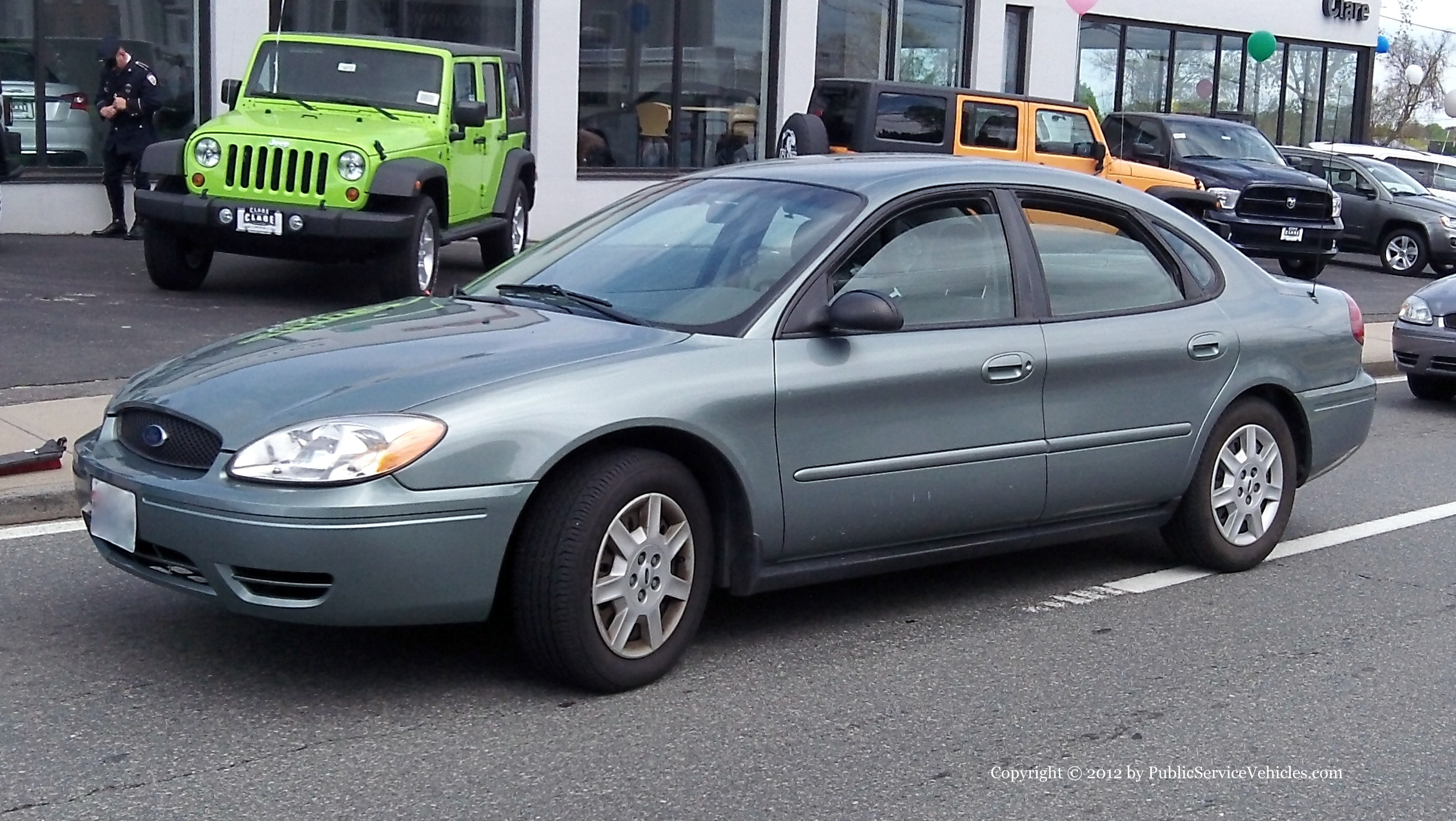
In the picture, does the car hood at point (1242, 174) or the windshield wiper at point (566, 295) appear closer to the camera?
the windshield wiper at point (566, 295)

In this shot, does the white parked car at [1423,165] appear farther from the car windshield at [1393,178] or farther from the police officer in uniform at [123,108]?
the police officer in uniform at [123,108]

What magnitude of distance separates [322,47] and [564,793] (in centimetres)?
1029

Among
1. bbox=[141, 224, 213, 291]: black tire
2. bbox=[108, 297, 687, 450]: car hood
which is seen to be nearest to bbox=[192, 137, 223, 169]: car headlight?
bbox=[141, 224, 213, 291]: black tire

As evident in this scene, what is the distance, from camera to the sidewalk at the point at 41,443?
687cm

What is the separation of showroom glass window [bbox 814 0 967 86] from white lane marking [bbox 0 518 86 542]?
56.6ft

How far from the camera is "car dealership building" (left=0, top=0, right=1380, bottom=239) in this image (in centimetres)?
1650

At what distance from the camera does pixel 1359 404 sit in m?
7.15

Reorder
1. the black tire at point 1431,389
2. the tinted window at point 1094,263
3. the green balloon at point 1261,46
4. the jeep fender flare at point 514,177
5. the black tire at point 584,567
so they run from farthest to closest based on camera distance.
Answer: the green balloon at point 1261,46 < the jeep fender flare at point 514,177 < the black tire at point 1431,389 < the tinted window at point 1094,263 < the black tire at point 584,567

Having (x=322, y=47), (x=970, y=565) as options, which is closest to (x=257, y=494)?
(x=970, y=565)

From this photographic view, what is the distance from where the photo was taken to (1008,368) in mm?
5773

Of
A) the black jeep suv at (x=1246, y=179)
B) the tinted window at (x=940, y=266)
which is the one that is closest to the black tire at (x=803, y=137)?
the black jeep suv at (x=1246, y=179)

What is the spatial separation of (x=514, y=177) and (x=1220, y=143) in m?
10.9

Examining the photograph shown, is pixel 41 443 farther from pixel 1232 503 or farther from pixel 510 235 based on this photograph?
pixel 510 235

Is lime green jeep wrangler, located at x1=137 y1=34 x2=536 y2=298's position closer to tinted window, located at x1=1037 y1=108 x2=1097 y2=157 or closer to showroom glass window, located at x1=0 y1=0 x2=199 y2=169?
showroom glass window, located at x1=0 y1=0 x2=199 y2=169
